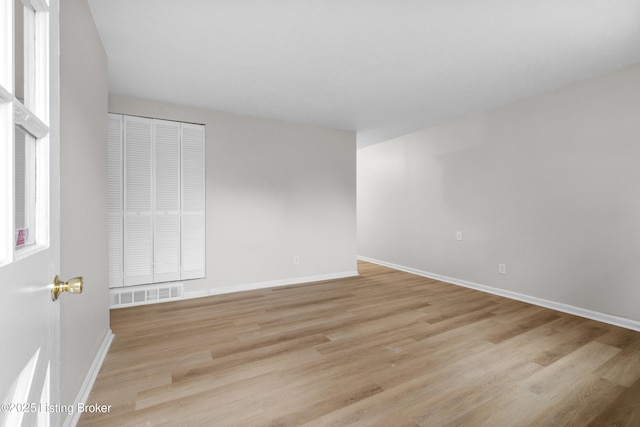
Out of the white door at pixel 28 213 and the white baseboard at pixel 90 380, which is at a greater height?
the white door at pixel 28 213

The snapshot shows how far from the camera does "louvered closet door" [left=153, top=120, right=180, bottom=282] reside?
3.53m

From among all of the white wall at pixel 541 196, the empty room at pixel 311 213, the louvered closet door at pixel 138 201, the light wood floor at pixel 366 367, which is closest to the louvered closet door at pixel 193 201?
the empty room at pixel 311 213

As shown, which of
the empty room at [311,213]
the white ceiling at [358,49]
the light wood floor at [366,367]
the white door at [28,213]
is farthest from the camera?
the white ceiling at [358,49]

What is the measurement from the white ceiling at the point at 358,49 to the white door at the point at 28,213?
5.14ft

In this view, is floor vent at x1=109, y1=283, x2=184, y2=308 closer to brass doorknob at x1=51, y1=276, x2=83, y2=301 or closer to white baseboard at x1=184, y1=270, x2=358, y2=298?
white baseboard at x1=184, y1=270, x2=358, y2=298

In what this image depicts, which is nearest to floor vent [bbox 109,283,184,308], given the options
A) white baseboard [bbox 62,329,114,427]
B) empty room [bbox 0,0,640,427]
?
empty room [bbox 0,0,640,427]

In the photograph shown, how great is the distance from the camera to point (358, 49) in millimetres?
2398

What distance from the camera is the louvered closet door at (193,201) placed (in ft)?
12.1

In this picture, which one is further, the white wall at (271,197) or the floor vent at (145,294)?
the white wall at (271,197)

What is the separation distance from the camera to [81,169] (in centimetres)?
173

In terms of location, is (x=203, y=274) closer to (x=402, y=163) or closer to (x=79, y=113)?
(x=79, y=113)

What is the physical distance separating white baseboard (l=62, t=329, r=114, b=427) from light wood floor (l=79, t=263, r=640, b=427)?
1.6 inches

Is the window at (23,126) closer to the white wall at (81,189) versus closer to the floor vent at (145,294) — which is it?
the white wall at (81,189)

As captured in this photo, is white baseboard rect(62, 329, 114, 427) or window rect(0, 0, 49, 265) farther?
white baseboard rect(62, 329, 114, 427)
